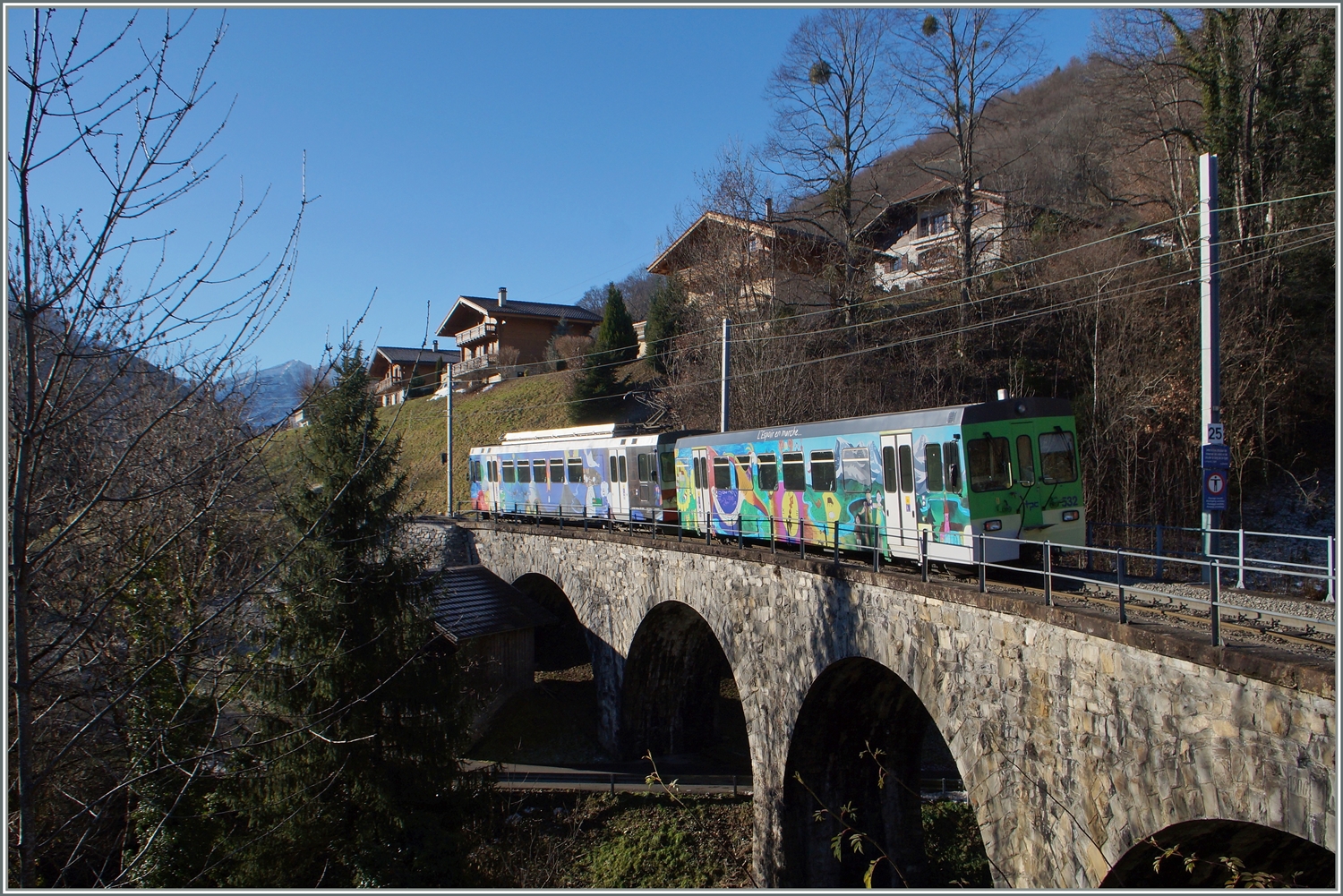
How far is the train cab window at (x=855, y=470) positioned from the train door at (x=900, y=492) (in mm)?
373

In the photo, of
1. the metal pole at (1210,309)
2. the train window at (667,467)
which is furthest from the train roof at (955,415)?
the train window at (667,467)

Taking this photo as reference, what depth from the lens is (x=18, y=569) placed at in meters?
3.30

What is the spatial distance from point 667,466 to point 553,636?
10.3 meters

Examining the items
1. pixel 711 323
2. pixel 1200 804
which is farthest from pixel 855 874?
pixel 711 323

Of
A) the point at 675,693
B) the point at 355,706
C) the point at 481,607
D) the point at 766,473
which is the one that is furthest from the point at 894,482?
the point at 481,607

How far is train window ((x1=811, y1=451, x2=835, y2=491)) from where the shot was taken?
1255 centimetres

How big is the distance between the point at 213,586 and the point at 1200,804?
13.9 metres

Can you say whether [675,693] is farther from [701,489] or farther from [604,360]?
[604,360]

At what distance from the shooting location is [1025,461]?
1037cm

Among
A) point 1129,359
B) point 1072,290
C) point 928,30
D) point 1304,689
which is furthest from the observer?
point 928,30

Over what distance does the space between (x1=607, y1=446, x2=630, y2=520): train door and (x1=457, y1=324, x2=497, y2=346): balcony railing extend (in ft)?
111

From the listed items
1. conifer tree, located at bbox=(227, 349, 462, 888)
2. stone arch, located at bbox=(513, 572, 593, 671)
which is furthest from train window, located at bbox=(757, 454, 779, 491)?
stone arch, located at bbox=(513, 572, 593, 671)

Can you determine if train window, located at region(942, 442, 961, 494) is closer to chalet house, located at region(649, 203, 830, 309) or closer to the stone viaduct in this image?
the stone viaduct

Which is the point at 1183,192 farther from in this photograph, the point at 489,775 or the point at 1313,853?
the point at 489,775
